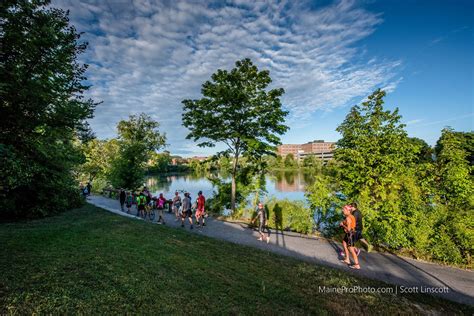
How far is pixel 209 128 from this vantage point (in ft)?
45.0

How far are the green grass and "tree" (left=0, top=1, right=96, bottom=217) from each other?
3182 millimetres

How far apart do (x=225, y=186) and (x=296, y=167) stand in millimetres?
79502

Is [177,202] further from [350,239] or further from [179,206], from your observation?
[350,239]

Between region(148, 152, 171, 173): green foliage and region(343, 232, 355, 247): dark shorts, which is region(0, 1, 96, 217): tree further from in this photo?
region(148, 152, 171, 173): green foliage

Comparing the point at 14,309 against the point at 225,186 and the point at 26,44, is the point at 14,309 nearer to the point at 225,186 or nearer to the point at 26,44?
the point at 26,44

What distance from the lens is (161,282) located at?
171 inches

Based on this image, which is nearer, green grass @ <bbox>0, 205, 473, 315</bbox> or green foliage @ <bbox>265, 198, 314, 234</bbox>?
green grass @ <bbox>0, 205, 473, 315</bbox>

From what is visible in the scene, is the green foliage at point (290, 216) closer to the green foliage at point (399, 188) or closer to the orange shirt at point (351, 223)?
the green foliage at point (399, 188)

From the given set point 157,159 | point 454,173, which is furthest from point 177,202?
point 157,159

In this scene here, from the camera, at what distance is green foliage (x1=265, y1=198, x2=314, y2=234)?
1076cm

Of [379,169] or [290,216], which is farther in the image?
[290,216]

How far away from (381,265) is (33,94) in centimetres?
1279

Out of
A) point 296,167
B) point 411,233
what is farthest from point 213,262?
point 296,167

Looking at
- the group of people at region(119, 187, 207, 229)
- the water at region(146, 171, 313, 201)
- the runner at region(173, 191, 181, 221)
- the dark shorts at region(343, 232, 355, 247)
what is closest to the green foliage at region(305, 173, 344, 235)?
the water at region(146, 171, 313, 201)
